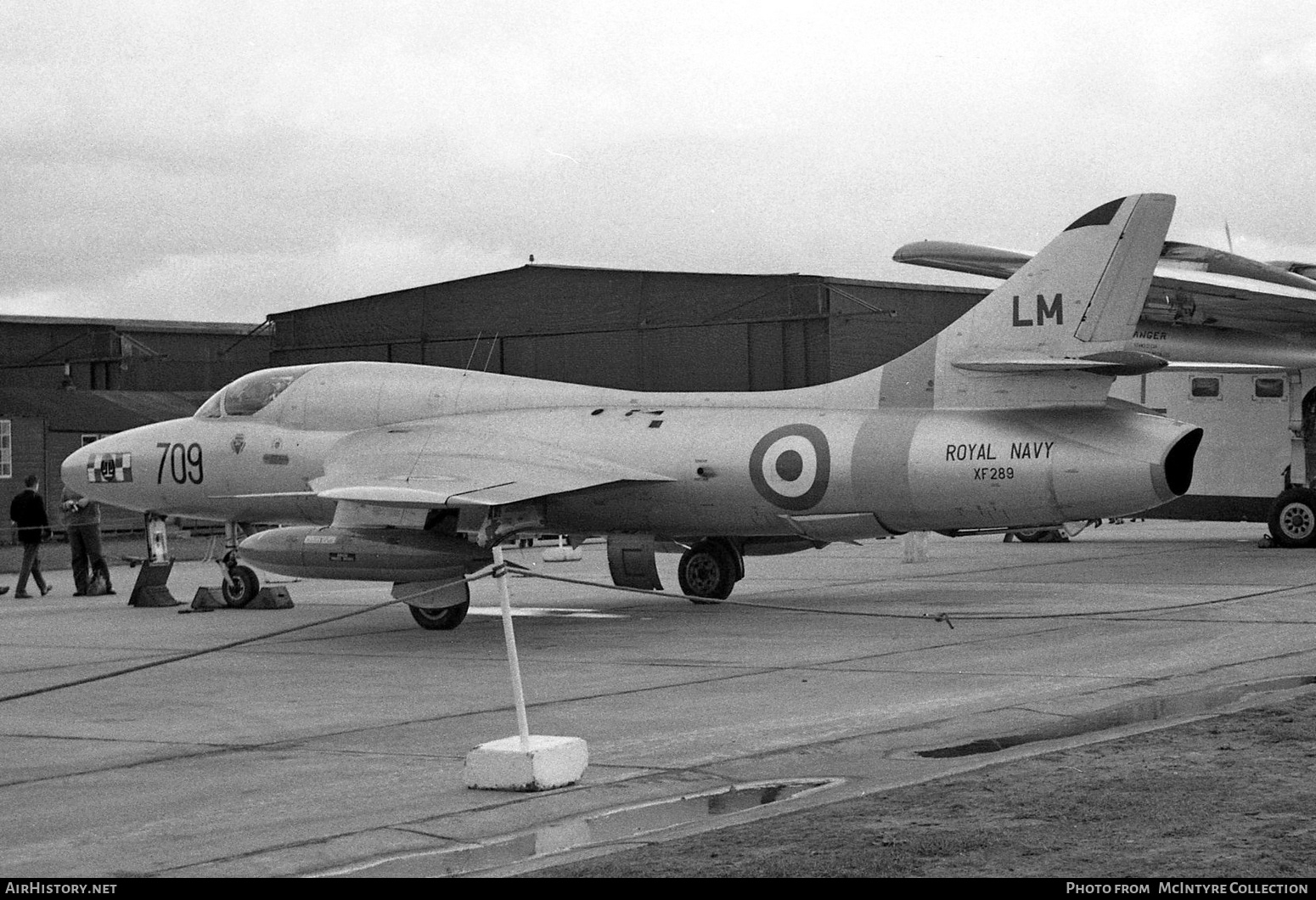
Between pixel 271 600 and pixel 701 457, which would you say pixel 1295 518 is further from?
pixel 271 600

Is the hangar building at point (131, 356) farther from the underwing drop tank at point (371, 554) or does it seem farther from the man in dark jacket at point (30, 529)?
the underwing drop tank at point (371, 554)

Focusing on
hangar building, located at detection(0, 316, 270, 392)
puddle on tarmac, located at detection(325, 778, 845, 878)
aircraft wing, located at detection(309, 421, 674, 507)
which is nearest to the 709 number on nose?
aircraft wing, located at detection(309, 421, 674, 507)

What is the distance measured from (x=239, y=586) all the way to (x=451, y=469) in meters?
4.49

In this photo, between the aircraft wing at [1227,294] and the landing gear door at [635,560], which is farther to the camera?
the aircraft wing at [1227,294]

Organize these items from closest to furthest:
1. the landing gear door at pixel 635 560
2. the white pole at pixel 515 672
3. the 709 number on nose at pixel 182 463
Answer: the white pole at pixel 515 672 < the landing gear door at pixel 635 560 < the 709 number on nose at pixel 182 463

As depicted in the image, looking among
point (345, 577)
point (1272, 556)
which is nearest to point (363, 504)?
point (345, 577)

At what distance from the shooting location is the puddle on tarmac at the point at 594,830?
6250mm

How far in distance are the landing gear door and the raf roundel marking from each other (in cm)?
165

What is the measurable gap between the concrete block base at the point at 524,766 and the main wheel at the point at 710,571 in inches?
407

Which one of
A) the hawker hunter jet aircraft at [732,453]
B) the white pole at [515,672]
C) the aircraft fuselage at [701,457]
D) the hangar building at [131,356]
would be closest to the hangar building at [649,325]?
the hangar building at [131,356]

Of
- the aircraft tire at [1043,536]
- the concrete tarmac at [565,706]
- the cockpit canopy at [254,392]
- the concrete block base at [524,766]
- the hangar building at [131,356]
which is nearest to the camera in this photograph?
the concrete tarmac at [565,706]

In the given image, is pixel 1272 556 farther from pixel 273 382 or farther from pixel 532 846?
pixel 532 846

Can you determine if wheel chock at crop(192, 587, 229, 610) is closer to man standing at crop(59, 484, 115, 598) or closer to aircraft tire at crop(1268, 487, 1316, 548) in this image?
man standing at crop(59, 484, 115, 598)

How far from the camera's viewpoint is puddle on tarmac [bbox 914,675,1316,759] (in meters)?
8.64
